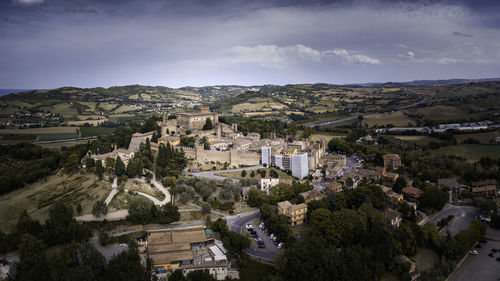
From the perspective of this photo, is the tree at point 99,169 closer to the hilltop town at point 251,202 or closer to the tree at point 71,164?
the hilltop town at point 251,202

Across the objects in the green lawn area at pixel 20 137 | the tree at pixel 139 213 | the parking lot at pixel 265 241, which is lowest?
the parking lot at pixel 265 241

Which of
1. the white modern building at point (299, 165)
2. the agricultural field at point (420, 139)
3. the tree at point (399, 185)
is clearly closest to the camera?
the tree at point (399, 185)

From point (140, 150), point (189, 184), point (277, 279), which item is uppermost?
point (140, 150)

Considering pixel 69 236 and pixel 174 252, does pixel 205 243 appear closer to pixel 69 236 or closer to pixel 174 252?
pixel 174 252

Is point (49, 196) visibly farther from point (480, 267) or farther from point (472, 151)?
point (472, 151)

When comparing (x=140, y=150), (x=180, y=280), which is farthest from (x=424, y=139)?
(x=180, y=280)

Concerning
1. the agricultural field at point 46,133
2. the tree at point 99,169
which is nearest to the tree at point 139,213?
the tree at point 99,169
